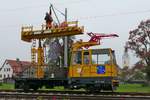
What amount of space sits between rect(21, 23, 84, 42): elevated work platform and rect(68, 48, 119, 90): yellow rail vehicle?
158 centimetres

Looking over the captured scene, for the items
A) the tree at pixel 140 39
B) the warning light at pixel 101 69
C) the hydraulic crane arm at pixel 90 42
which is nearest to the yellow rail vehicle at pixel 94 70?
the warning light at pixel 101 69

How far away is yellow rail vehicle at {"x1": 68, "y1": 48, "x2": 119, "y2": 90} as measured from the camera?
25.9m

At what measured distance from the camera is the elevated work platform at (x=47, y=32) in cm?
2762

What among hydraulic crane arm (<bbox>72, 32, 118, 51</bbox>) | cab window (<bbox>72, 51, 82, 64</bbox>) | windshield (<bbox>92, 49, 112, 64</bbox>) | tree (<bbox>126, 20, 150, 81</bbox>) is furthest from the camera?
tree (<bbox>126, 20, 150, 81</bbox>)

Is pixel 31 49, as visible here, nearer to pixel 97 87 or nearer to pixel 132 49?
pixel 97 87

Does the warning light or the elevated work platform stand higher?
the elevated work platform

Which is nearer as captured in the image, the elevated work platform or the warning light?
the warning light

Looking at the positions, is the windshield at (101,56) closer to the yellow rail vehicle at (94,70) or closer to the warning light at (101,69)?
the yellow rail vehicle at (94,70)

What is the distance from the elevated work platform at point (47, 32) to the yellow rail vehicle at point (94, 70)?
1.58 metres

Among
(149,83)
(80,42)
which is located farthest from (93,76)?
(149,83)

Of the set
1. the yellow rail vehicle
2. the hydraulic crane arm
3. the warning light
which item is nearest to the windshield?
the yellow rail vehicle

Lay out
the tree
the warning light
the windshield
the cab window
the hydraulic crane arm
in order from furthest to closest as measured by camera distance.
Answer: the tree, the hydraulic crane arm, the cab window, the warning light, the windshield

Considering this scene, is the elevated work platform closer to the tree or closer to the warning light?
the warning light

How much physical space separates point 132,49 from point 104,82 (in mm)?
55137
